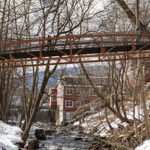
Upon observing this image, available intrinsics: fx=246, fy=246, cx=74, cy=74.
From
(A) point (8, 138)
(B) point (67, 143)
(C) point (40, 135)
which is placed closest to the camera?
(A) point (8, 138)

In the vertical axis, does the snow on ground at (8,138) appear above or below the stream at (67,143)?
above

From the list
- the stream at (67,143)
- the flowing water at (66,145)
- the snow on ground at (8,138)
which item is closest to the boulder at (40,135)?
the stream at (67,143)

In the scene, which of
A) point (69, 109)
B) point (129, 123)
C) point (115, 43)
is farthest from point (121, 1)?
point (69, 109)

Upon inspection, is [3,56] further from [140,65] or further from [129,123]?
[129,123]

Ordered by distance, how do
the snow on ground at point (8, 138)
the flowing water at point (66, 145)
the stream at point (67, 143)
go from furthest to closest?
the stream at point (67, 143)
the flowing water at point (66, 145)
the snow on ground at point (8, 138)

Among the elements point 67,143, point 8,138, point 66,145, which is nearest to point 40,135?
point 67,143

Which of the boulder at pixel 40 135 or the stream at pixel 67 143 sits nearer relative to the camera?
the stream at pixel 67 143

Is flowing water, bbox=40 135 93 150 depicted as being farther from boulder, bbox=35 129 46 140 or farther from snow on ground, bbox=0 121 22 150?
snow on ground, bbox=0 121 22 150

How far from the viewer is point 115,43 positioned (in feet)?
42.7

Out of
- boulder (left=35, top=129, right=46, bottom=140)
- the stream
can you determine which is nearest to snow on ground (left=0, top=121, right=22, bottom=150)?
the stream

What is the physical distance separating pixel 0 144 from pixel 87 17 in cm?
900

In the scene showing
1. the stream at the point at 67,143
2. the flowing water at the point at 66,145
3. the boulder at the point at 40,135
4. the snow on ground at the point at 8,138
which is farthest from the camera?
the boulder at the point at 40,135

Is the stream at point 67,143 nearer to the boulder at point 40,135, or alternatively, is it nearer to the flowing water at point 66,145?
the flowing water at point 66,145

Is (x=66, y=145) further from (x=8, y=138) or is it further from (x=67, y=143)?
(x=8, y=138)
